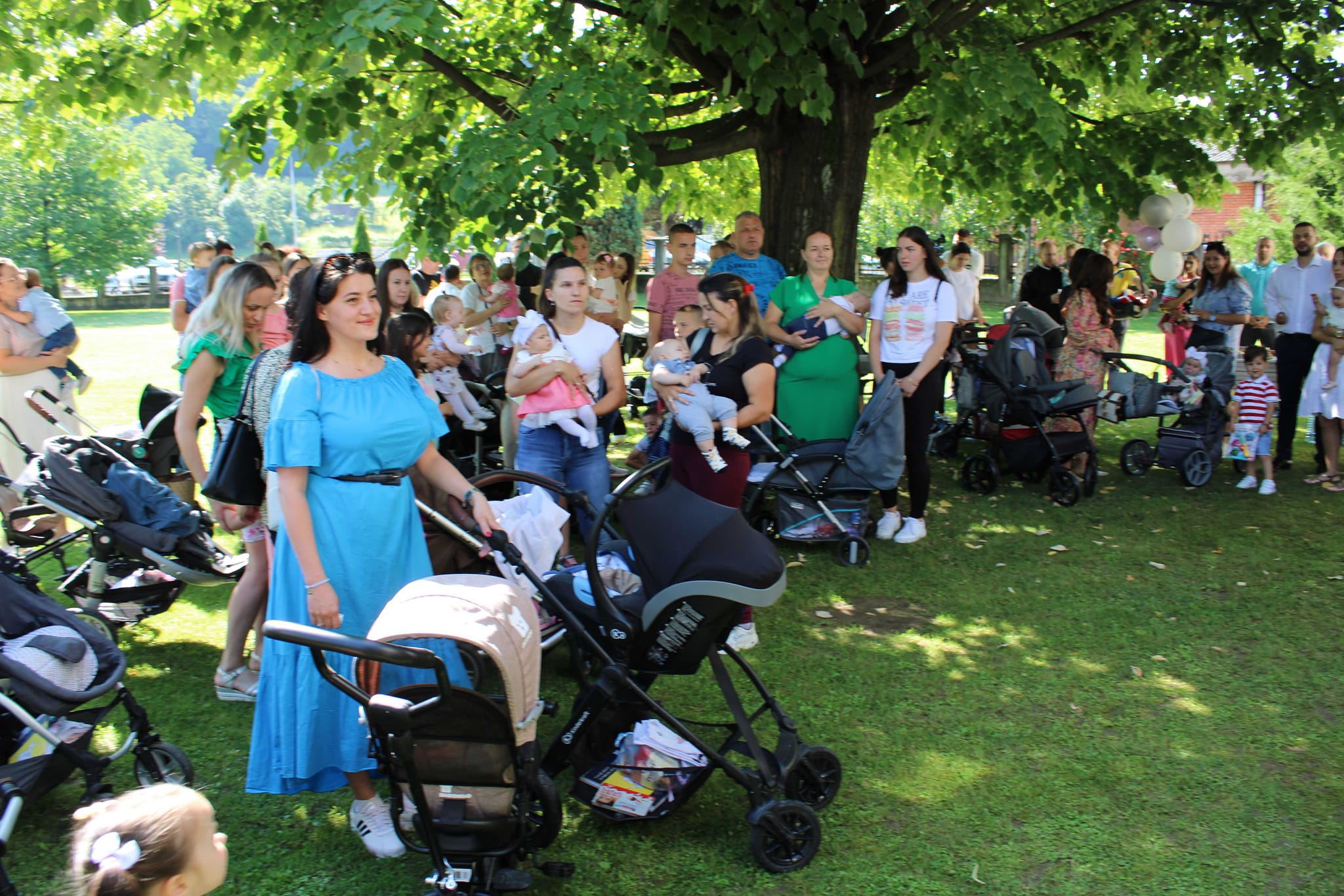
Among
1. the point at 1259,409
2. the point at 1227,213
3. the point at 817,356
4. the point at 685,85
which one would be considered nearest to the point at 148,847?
the point at 817,356

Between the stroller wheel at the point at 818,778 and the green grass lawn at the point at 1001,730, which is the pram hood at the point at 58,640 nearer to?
the green grass lawn at the point at 1001,730

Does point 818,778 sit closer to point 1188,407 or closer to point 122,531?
point 122,531

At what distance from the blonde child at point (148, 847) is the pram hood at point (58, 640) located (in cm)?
160

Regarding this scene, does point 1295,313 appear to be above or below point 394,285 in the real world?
below

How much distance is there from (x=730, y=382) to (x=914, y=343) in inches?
76.3

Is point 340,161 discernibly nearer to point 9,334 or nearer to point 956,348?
point 9,334

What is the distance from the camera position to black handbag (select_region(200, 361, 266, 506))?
12.7 feet

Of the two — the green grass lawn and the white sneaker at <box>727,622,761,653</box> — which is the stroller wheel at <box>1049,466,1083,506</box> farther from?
the white sneaker at <box>727,622,761,653</box>

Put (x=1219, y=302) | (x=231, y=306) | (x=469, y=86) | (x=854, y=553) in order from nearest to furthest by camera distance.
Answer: (x=231, y=306), (x=854, y=553), (x=469, y=86), (x=1219, y=302)

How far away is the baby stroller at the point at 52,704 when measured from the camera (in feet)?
10.8

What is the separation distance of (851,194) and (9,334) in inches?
237

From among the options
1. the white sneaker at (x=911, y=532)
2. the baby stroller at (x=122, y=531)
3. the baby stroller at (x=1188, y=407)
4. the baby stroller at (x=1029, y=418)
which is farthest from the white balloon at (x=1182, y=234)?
the baby stroller at (x=122, y=531)

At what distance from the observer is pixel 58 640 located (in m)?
3.48

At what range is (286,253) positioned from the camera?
9398 mm
